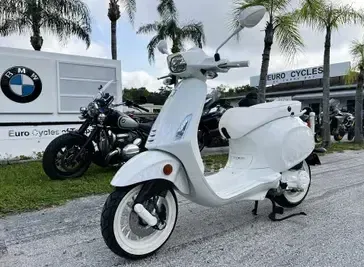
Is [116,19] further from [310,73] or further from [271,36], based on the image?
[310,73]

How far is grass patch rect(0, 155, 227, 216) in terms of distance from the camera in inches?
147

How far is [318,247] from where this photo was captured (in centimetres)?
257

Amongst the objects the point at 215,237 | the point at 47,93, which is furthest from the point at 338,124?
the point at 215,237

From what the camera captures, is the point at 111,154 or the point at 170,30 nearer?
the point at 111,154

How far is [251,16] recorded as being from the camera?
7.89 ft

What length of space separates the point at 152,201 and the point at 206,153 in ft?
17.4

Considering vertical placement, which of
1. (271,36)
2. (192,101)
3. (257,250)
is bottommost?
(257,250)

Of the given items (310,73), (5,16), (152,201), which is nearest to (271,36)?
(152,201)

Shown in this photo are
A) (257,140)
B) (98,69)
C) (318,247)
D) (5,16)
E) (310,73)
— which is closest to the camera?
(318,247)

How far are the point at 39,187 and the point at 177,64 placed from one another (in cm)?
286

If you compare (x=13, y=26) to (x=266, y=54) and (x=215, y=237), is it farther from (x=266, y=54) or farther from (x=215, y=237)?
(x=215, y=237)

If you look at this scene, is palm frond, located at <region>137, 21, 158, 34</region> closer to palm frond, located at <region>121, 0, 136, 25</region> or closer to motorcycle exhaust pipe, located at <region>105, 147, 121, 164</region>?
palm frond, located at <region>121, 0, 136, 25</region>

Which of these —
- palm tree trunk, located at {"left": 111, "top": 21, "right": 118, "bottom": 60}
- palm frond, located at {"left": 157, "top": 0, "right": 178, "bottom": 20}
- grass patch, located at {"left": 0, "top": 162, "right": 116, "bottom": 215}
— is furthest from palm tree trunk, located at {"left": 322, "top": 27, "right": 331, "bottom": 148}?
palm frond, located at {"left": 157, "top": 0, "right": 178, "bottom": 20}

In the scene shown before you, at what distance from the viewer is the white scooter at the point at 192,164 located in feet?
7.53
